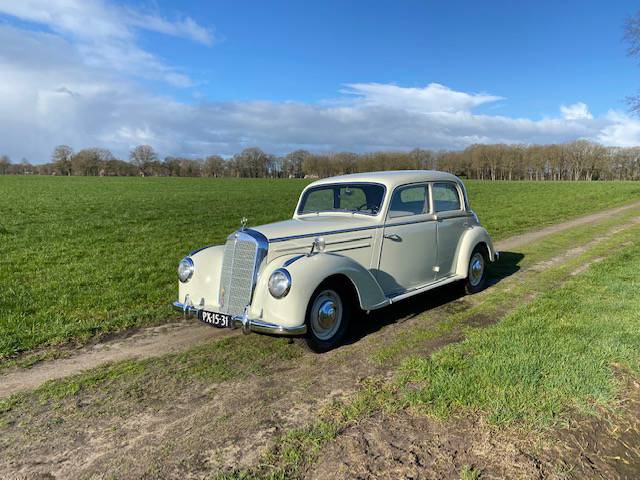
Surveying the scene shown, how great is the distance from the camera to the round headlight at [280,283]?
408 cm

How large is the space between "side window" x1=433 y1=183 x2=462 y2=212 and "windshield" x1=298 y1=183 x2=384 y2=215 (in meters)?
1.16

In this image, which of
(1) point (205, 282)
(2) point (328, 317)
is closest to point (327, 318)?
(2) point (328, 317)

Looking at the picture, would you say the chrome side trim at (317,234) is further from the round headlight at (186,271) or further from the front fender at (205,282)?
the round headlight at (186,271)

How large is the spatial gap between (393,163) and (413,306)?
105 meters

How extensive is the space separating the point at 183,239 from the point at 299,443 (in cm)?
956

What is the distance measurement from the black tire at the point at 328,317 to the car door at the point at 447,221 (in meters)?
2.16

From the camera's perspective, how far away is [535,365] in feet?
12.4

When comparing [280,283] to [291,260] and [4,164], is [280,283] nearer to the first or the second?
[291,260]

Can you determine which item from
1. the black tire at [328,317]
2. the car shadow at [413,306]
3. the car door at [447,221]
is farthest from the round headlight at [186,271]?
the car door at [447,221]

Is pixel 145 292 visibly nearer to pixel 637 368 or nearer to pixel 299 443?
pixel 299 443

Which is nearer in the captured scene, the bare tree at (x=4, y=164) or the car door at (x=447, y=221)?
the car door at (x=447, y=221)

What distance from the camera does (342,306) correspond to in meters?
4.68

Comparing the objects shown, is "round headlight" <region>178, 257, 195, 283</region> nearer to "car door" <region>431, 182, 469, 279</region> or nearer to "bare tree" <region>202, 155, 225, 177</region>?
"car door" <region>431, 182, 469, 279</region>

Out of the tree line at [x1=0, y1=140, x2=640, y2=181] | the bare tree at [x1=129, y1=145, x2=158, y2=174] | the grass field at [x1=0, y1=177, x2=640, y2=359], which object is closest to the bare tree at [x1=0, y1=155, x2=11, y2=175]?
the tree line at [x1=0, y1=140, x2=640, y2=181]
